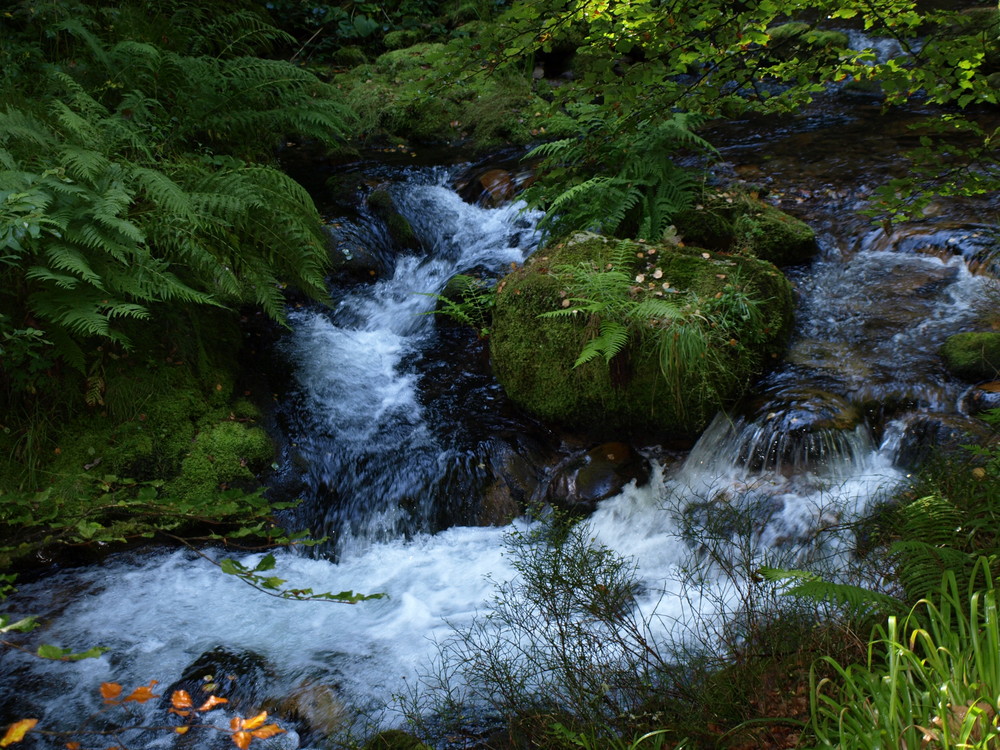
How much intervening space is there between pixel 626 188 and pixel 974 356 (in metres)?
2.75

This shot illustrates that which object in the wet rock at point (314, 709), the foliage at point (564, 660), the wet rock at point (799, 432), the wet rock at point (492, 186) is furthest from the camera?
the wet rock at point (492, 186)

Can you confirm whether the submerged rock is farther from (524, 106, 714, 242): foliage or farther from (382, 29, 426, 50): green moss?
(382, 29, 426, 50): green moss

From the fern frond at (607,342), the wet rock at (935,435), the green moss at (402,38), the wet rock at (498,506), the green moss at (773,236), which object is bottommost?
the wet rock at (498,506)

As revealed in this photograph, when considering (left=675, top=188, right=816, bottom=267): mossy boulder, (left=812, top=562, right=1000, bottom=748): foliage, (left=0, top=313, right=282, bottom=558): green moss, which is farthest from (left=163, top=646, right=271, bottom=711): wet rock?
(left=675, top=188, right=816, bottom=267): mossy boulder

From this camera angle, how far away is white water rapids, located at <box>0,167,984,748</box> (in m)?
3.36

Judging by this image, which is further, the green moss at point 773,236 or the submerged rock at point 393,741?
the green moss at point 773,236

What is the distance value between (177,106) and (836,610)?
5.36m

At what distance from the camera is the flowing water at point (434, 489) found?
3.37 meters

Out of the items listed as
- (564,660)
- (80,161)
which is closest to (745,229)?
(564,660)

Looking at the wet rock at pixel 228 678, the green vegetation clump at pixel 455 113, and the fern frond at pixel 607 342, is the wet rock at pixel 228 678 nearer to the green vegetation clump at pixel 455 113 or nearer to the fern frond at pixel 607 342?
the fern frond at pixel 607 342

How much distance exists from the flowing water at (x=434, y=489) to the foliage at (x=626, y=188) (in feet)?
3.99

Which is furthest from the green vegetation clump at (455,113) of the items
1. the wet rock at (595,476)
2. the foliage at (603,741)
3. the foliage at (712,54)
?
the foliage at (603,741)

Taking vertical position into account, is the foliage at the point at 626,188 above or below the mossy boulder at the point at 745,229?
above

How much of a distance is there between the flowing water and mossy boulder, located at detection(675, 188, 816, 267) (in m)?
0.24
